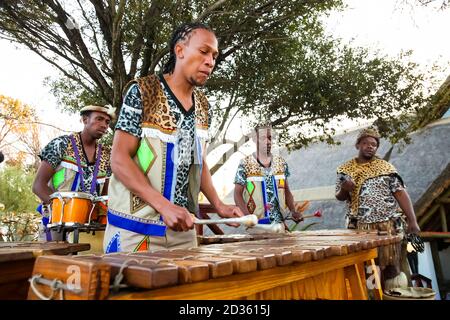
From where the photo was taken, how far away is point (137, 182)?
2.08m

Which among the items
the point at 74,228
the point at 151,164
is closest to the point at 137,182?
the point at 151,164

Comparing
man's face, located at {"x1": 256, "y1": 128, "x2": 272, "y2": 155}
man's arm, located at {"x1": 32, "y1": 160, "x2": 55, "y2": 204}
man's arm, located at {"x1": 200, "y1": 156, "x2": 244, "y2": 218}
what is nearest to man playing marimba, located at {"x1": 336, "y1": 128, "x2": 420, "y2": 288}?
man's face, located at {"x1": 256, "y1": 128, "x2": 272, "y2": 155}

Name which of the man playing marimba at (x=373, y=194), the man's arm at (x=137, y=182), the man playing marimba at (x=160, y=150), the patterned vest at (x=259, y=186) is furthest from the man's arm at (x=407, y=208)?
the man's arm at (x=137, y=182)

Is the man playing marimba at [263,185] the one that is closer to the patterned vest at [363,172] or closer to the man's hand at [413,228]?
the patterned vest at [363,172]

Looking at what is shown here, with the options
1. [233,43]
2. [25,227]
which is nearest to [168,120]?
[233,43]

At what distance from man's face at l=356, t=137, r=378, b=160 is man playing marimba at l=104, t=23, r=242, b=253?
10.6 ft

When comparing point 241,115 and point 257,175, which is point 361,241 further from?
point 241,115

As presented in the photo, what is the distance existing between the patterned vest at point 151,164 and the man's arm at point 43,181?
2190 mm

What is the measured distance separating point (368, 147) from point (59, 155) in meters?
3.62

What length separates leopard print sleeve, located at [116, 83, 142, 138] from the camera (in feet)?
7.25

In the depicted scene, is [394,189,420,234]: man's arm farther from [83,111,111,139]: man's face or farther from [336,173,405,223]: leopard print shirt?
[83,111,111,139]: man's face

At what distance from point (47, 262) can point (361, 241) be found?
1954 mm

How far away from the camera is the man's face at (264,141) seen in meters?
5.68

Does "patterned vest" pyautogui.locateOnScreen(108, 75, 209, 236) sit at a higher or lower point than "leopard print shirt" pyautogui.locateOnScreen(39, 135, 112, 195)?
lower
